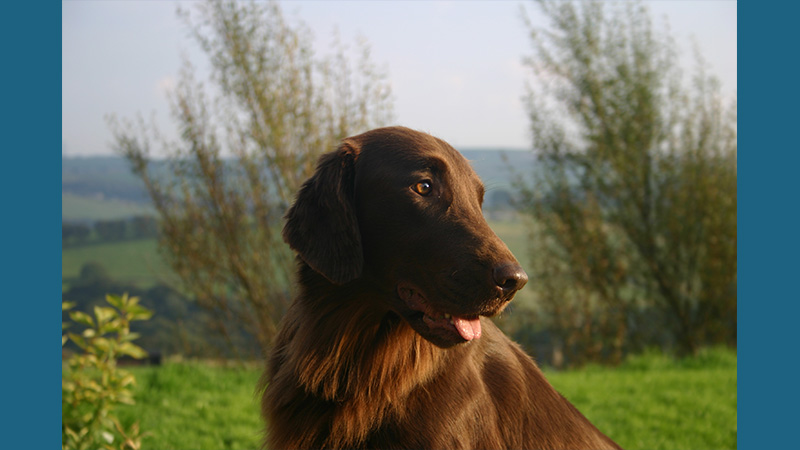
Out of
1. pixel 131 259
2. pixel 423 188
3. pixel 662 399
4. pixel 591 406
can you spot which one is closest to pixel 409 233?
pixel 423 188

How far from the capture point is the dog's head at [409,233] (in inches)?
93.7

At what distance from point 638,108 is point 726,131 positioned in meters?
1.34

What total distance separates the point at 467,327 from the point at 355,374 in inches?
22.5

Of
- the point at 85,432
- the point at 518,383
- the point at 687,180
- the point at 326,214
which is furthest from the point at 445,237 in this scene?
the point at 687,180

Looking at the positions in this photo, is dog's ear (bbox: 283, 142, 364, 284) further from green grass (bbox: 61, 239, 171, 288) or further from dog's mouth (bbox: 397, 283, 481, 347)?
green grass (bbox: 61, 239, 171, 288)

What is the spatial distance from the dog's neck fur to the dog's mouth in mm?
158


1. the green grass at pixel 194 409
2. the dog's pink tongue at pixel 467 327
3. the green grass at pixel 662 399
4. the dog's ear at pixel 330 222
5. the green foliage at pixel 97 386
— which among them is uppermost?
the dog's ear at pixel 330 222

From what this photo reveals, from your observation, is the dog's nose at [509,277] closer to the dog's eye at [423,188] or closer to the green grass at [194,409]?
the dog's eye at [423,188]

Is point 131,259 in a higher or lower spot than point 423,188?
lower

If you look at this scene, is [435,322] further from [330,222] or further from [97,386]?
[97,386]

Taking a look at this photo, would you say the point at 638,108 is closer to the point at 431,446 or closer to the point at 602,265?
the point at 602,265

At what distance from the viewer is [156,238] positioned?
27.7ft

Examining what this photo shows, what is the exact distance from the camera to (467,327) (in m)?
2.50

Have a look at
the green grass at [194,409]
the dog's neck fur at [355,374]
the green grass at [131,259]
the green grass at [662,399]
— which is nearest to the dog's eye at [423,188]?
the dog's neck fur at [355,374]
